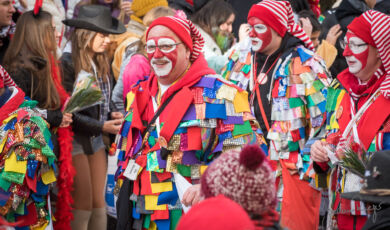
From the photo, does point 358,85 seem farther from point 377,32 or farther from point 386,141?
point 386,141

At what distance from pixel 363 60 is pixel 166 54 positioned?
137cm

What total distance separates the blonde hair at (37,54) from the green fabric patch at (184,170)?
1.61 metres

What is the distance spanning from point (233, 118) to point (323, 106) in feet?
4.91

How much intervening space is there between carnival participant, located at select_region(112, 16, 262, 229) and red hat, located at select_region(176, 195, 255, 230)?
1.67 m

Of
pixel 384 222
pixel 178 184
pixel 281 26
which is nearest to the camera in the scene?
pixel 384 222

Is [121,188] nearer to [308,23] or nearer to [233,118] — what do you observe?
[233,118]

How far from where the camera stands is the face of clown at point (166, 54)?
14.4 ft

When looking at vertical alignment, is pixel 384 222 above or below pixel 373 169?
below

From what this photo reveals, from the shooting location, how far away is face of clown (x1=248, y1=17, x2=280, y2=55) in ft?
19.2

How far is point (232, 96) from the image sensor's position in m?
4.31

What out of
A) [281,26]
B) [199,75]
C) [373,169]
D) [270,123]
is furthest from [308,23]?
[373,169]

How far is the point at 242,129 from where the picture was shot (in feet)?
14.0

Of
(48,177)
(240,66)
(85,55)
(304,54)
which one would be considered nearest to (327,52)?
(240,66)

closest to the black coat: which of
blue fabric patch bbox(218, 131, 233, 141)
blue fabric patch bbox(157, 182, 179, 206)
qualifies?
blue fabric patch bbox(157, 182, 179, 206)
